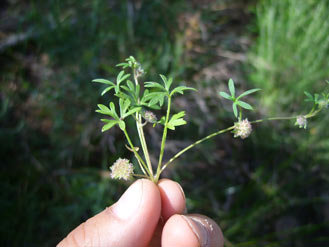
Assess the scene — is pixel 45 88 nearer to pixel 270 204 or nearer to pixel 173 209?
pixel 173 209

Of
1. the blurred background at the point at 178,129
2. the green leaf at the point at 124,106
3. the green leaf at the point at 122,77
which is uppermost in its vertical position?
the green leaf at the point at 122,77

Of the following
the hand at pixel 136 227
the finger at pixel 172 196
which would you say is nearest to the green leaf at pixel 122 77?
the hand at pixel 136 227

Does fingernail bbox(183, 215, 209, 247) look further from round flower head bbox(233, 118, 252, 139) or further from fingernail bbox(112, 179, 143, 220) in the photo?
round flower head bbox(233, 118, 252, 139)

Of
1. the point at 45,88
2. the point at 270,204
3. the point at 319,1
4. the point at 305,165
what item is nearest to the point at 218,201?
the point at 270,204

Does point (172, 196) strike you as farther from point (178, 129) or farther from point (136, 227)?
point (178, 129)

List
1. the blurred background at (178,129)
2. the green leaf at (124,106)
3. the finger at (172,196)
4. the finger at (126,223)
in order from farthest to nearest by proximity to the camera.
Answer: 1. the blurred background at (178,129)
2. the finger at (172,196)
3. the finger at (126,223)
4. the green leaf at (124,106)

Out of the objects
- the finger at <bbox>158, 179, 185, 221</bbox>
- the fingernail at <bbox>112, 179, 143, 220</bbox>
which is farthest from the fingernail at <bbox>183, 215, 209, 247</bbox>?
the fingernail at <bbox>112, 179, 143, 220</bbox>

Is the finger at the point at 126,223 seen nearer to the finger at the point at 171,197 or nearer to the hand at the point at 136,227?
the hand at the point at 136,227

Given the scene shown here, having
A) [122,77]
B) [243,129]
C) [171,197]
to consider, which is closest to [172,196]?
[171,197]
